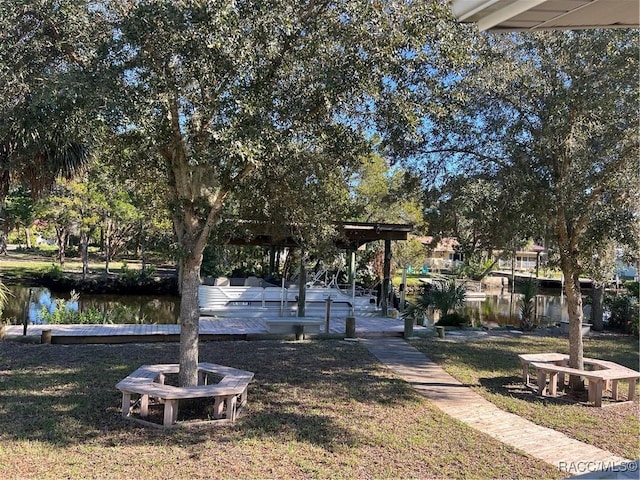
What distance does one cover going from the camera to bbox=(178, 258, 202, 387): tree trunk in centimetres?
630

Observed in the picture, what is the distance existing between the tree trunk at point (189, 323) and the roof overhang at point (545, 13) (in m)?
4.64

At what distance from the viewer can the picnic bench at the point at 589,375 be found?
23.6 feet

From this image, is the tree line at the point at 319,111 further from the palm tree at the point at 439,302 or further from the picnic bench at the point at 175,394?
the palm tree at the point at 439,302

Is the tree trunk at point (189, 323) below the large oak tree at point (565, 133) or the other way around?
below

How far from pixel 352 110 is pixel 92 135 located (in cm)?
301

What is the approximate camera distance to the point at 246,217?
7.33 meters

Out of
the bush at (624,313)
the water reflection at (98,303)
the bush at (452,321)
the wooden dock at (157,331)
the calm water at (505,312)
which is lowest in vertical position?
the water reflection at (98,303)

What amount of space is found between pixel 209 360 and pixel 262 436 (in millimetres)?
3977

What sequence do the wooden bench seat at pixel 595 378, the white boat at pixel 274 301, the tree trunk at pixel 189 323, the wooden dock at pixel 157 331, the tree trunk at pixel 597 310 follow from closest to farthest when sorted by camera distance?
the tree trunk at pixel 189 323 < the wooden bench seat at pixel 595 378 < the wooden dock at pixel 157 331 < the tree trunk at pixel 597 310 < the white boat at pixel 274 301

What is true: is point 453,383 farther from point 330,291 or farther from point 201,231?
point 330,291

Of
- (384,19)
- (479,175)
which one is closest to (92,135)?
(384,19)

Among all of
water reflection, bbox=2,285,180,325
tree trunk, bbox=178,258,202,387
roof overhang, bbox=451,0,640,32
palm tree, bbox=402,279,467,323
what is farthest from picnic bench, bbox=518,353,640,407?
water reflection, bbox=2,285,180,325

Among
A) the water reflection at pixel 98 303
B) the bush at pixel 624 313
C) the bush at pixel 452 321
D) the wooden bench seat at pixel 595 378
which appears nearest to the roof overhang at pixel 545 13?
the wooden bench seat at pixel 595 378

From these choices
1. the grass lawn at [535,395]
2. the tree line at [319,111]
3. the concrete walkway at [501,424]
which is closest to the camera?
the tree line at [319,111]
